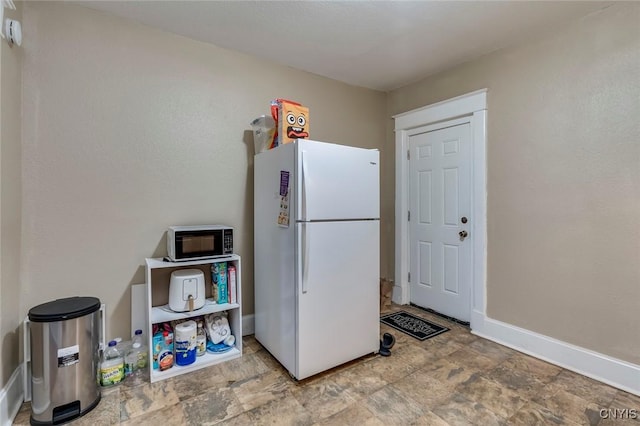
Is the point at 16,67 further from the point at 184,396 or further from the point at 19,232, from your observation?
the point at 184,396

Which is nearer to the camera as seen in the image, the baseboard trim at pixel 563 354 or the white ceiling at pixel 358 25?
the baseboard trim at pixel 563 354

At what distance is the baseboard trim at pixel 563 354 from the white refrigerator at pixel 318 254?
111cm

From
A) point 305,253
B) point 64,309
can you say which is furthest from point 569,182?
point 64,309

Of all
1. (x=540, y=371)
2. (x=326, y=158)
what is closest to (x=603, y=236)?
(x=540, y=371)

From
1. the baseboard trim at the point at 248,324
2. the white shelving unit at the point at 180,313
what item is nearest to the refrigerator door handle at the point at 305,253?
the white shelving unit at the point at 180,313

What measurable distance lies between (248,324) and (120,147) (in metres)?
1.80

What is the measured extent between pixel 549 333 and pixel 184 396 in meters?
2.68

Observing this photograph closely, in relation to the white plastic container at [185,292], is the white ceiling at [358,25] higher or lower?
higher

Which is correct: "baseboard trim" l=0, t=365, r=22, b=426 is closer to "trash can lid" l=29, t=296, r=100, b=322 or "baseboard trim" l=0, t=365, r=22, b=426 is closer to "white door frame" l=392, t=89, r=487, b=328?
"trash can lid" l=29, t=296, r=100, b=322

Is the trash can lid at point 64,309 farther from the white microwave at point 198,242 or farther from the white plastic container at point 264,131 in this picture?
the white plastic container at point 264,131

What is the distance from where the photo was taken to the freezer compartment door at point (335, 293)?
2.00 m

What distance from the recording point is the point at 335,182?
2.12 meters

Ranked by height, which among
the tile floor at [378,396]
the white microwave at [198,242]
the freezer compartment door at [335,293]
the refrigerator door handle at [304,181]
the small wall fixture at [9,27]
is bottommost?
the tile floor at [378,396]

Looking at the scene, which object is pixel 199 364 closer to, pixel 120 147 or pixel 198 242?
pixel 198 242
